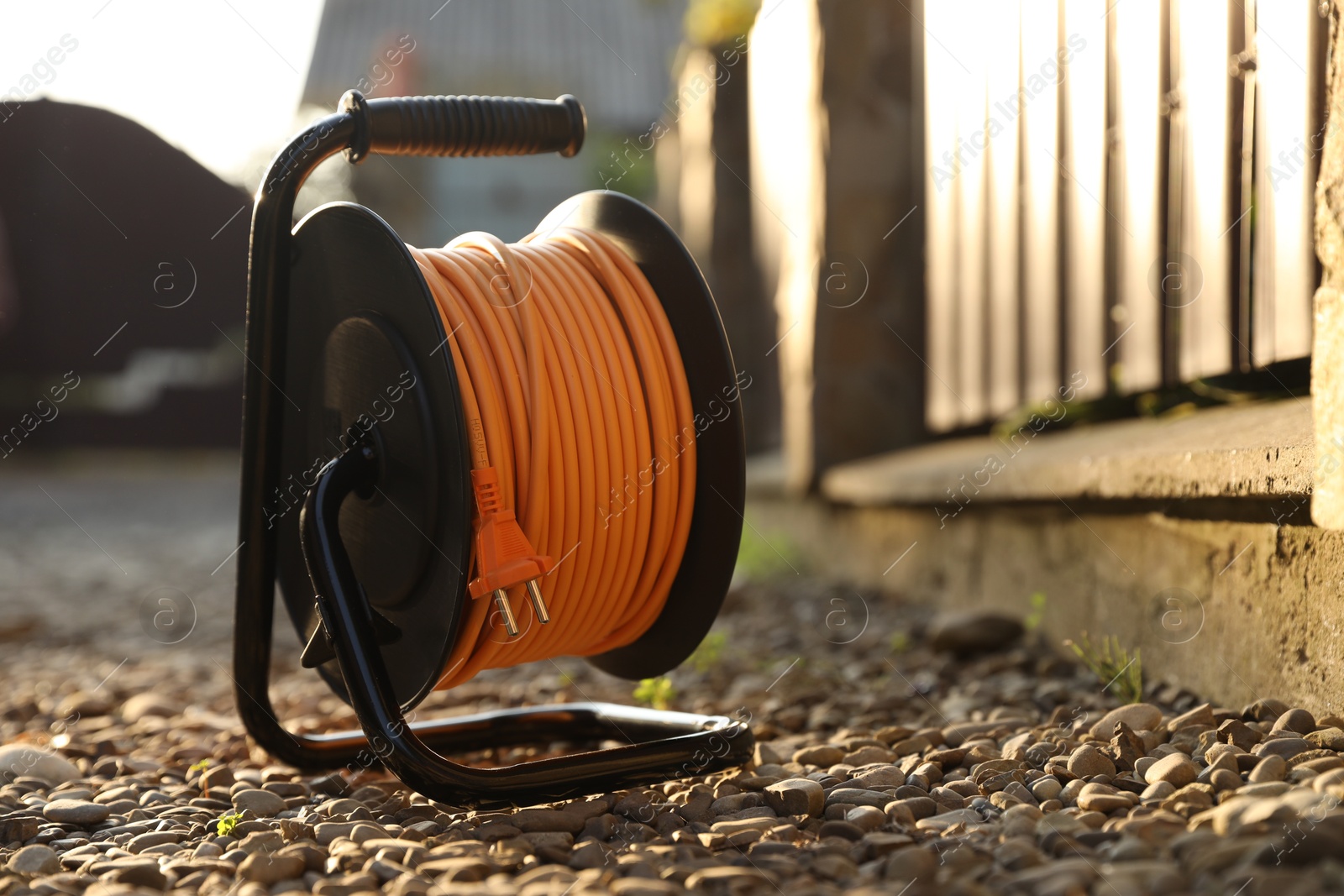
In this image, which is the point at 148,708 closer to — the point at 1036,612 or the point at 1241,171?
the point at 1036,612

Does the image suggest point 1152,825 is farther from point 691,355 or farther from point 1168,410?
point 1168,410

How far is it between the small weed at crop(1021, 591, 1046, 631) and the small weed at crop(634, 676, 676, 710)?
1042 mm

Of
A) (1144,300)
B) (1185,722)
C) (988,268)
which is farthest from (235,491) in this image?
(1185,722)

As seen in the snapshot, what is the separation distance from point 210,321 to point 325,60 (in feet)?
Result: 31.2

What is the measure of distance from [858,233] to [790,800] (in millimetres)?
3571

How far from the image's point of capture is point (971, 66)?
14.8 ft

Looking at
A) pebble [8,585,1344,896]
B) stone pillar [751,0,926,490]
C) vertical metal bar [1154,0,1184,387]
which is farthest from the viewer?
stone pillar [751,0,926,490]

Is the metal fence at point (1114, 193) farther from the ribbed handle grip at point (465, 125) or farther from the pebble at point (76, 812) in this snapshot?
the pebble at point (76, 812)

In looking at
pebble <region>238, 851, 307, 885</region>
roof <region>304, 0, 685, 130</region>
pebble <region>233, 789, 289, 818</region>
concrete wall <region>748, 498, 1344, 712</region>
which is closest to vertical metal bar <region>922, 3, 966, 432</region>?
concrete wall <region>748, 498, 1344, 712</region>

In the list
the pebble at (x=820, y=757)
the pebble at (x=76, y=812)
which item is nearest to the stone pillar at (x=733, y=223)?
the pebble at (x=820, y=757)

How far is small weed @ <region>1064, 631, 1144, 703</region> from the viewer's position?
2.63 meters

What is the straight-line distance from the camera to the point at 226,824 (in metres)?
1.95

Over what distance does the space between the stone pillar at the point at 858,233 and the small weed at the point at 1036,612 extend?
190cm

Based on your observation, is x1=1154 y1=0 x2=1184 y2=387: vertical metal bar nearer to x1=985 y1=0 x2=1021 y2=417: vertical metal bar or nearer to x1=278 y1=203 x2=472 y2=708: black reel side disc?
x1=985 y1=0 x2=1021 y2=417: vertical metal bar
